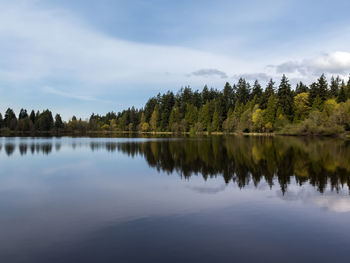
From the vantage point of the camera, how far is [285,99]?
93250 millimetres

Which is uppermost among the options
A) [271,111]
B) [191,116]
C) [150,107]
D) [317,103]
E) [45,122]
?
Result: [150,107]

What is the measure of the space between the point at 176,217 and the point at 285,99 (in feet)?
299

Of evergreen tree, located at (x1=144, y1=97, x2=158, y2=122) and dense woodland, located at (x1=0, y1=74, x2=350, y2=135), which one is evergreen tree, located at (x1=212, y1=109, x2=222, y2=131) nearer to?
dense woodland, located at (x1=0, y1=74, x2=350, y2=135)

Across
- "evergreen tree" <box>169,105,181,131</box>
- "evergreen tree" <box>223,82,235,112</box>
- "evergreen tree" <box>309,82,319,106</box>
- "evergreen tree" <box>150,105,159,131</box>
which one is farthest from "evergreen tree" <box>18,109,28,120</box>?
"evergreen tree" <box>309,82,319,106</box>

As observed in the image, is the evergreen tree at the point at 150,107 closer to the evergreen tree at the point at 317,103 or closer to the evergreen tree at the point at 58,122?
the evergreen tree at the point at 58,122

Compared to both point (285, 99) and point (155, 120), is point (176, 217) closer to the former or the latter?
point (285, 99)

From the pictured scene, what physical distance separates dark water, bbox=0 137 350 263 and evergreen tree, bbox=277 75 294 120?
76.1 m

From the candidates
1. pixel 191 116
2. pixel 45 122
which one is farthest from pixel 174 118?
pixel 45 122

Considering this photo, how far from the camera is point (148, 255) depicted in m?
7.58

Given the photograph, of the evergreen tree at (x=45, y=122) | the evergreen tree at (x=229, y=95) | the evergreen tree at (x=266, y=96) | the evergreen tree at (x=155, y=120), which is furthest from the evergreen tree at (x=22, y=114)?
the evergreen tree at (x=266, y=96)

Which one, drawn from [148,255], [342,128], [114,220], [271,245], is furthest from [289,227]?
[342,128]

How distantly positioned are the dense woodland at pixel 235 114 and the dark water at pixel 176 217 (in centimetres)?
6557

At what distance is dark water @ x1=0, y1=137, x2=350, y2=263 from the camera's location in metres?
7.80

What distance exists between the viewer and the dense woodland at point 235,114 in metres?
81.2
